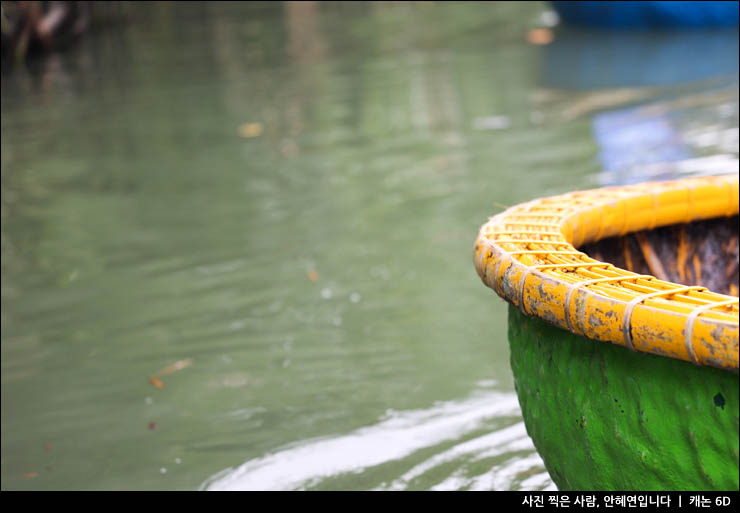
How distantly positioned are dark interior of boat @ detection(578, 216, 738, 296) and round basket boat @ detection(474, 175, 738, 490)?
225 millimetres

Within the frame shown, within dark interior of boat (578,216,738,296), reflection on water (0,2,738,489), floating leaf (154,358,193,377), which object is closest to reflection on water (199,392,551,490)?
reflection on water (0,2,738,489)

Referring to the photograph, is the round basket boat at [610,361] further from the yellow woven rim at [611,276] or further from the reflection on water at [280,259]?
the reflection on water at [280,259]

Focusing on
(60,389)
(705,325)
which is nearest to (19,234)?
(60,389)

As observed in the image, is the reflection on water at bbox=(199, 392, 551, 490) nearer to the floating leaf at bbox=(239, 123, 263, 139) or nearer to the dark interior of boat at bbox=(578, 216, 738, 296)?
the dark interior of boat at bbox=(578, 216, 738, 296)

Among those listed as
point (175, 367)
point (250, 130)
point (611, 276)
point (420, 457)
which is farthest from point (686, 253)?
point (250, 130)

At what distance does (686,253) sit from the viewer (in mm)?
1671

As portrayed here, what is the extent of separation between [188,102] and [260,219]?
105 inches

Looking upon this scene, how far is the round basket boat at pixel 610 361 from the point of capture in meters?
0.82

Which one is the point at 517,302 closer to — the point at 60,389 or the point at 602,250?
the point at 602,250

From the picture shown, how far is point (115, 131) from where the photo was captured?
510cm

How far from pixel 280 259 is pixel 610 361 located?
2034mm

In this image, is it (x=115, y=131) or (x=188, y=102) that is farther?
(x=188, y=102)

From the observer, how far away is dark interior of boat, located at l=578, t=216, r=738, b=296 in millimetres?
1621

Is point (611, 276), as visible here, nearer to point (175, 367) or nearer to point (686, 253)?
point (686, 253)
